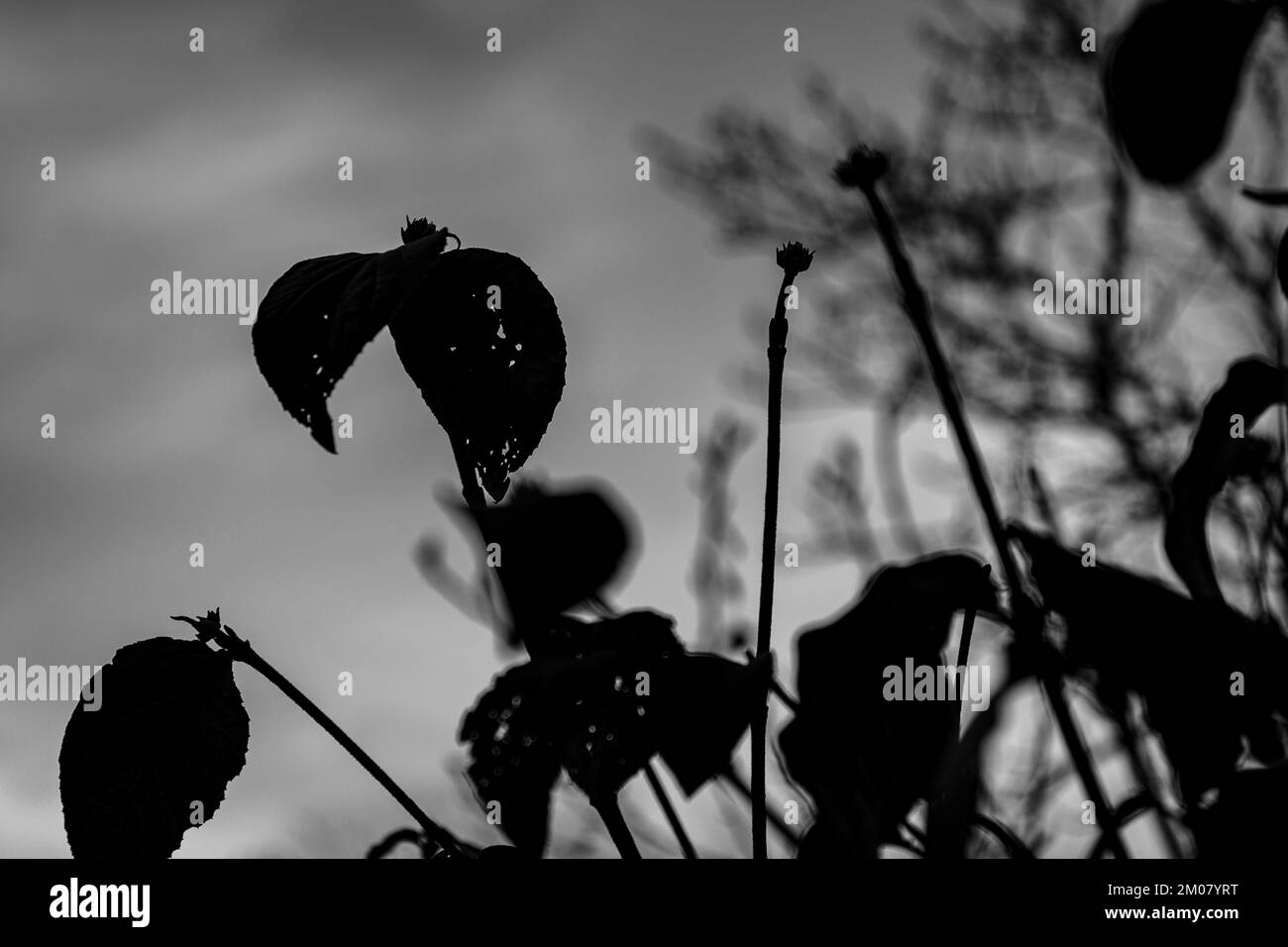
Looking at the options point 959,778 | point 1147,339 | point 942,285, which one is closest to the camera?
point 959,778

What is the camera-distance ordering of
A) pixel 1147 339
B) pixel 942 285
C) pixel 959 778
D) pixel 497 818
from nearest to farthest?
1. pixel 959 778
2. pixel 497 818
3. pixel 1147 339
4. pixel 942 285

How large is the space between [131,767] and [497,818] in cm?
14

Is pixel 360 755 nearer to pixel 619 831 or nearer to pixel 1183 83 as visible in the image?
pixel 619 831

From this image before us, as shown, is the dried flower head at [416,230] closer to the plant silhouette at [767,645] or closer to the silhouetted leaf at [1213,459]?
the plant silhouette at [767,645]

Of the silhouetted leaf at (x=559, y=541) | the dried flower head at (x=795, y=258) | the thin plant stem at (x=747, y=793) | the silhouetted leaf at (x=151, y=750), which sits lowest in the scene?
the thin plant stem at (x=747, y=793)

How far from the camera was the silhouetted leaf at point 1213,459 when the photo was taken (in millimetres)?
427

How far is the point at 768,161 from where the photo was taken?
548cm

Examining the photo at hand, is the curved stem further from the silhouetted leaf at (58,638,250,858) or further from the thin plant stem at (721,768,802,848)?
the silhouetted leaf at (58,638,250,858)

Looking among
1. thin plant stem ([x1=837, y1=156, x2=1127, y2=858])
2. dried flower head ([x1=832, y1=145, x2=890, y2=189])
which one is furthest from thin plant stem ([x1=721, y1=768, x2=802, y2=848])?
dried flower head ([x1=832, y1=145, x2=890, y2=189])

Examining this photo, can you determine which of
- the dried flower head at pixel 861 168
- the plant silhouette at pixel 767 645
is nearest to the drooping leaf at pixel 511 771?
the plant silhouette at pixel 767 645

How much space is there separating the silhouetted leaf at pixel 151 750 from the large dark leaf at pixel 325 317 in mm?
138

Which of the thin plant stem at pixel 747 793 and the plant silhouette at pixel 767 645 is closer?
the plant silhouette at pixel 767 645
